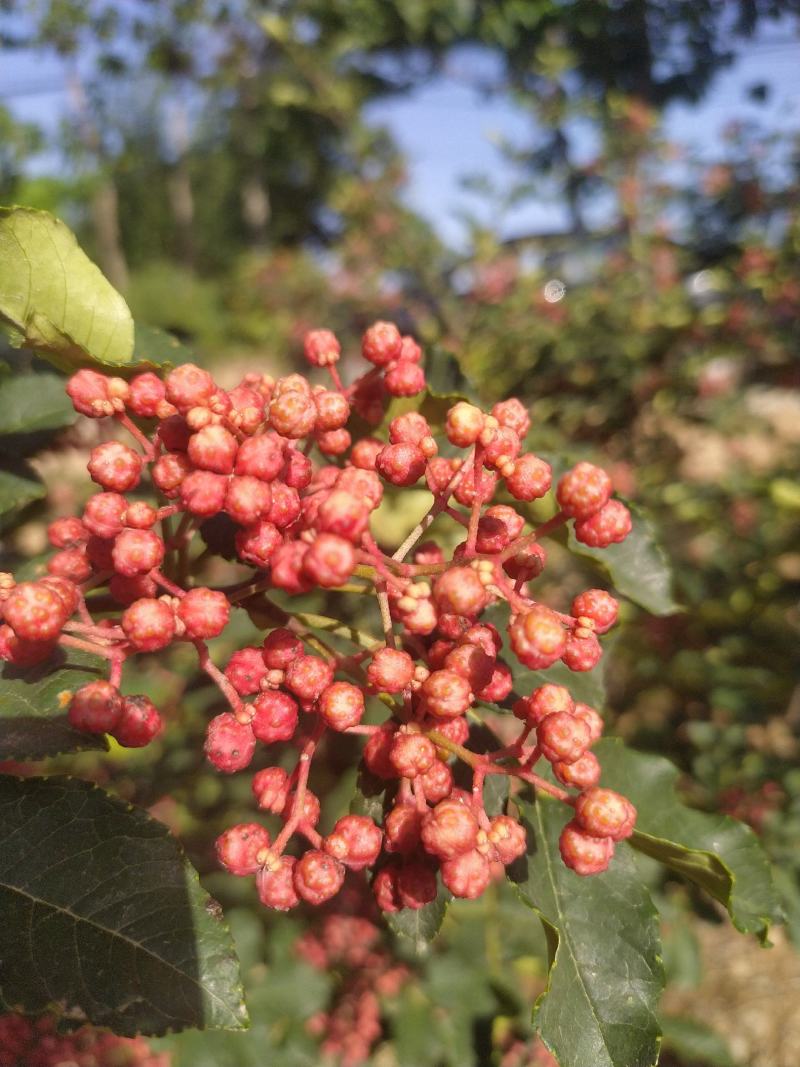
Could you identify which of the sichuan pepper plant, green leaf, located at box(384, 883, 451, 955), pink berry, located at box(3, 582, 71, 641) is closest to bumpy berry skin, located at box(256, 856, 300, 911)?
the sichuan pepper plant

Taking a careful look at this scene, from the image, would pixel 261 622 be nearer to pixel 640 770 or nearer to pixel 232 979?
pixel 232 979

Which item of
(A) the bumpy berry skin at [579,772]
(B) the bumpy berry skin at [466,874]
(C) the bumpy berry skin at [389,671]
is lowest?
(B) the bumpy berry skin at [466,874]

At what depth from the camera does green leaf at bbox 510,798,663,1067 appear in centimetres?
82

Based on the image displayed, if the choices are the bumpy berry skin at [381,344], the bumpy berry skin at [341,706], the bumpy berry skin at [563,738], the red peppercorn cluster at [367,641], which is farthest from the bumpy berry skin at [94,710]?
the bumpy berry skin at [381,344]

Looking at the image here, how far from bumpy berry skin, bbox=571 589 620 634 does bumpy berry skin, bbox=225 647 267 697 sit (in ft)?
1.19

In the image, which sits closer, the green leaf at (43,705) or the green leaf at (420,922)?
the green leaf at (43,705)

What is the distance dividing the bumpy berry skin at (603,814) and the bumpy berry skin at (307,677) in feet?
0.98

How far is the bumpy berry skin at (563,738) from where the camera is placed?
2.52 feet

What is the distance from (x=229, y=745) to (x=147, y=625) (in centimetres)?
16

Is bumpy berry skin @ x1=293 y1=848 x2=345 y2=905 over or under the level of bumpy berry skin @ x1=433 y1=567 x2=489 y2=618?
under

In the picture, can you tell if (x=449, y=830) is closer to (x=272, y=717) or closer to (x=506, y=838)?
(x=506, y=838)

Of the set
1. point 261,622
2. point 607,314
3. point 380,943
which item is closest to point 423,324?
point 607,314

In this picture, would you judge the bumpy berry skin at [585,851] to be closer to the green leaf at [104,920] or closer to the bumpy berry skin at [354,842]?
the bumpy berry skin at [354,842]

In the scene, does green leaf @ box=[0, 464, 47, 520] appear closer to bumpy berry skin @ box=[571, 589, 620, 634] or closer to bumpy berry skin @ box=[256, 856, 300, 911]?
bumpy berry skin @ box=[256, 856, 300, 911]
